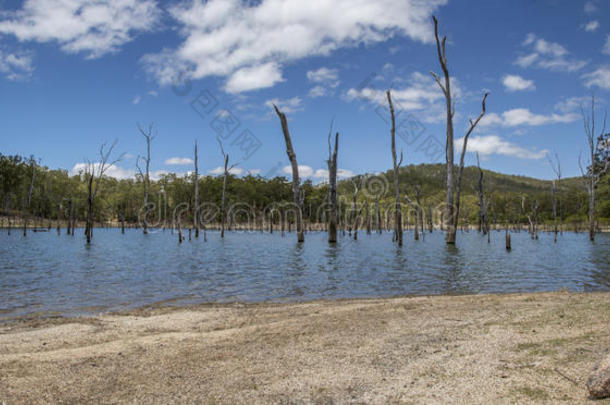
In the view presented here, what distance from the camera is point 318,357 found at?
14.7 feet

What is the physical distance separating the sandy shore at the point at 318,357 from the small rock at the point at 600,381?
0.16 metres

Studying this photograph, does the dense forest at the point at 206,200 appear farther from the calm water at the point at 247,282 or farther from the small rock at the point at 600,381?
the small rock at the point at 600,381

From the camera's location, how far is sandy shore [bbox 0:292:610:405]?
3.52 metres

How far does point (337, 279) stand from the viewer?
13.1m

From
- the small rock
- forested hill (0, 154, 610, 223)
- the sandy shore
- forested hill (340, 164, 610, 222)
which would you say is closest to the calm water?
Result: the sandy shore

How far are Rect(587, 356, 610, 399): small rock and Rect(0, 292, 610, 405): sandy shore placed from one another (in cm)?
16

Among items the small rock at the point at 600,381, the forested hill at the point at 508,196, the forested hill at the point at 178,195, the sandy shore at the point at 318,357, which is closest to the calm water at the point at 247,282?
the sandy shore at the point at 318,357

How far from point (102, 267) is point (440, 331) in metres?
15.0

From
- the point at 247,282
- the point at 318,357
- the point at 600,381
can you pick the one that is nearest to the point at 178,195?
the point at 247,282

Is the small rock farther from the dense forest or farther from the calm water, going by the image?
the dense forest

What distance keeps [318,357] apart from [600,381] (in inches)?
101

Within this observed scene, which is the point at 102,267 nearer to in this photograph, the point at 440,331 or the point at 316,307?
the point at 316,307

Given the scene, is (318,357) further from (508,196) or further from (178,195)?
(508,196)

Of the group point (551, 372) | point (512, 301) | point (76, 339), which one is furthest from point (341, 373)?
point (512, 301)
